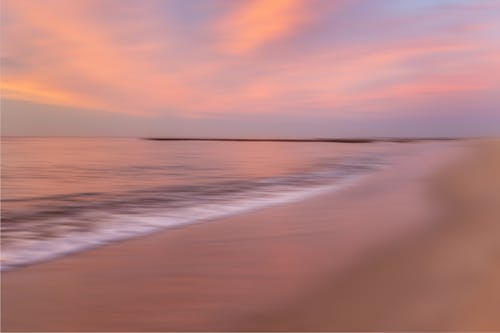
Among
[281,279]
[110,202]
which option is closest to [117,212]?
[110,202]

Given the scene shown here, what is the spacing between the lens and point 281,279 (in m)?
3.07

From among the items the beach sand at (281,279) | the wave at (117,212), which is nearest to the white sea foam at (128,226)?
the wave at (117,212)

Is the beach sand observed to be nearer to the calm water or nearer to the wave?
the wave

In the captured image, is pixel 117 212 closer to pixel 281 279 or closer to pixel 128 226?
pixel 128 226

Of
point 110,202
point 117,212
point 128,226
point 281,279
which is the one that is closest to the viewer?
point 281,279

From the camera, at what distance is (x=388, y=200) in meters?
6.44

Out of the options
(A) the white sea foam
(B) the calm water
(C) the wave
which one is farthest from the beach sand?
(B) the calm water

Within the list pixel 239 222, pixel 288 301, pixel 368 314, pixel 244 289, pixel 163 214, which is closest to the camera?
pixel 368 314

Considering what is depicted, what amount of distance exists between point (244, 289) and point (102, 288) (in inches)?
38.2

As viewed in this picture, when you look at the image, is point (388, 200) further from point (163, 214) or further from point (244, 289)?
point (244, 289)

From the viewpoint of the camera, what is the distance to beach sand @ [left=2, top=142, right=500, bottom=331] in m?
2.40

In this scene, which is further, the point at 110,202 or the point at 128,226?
the point at 110,202

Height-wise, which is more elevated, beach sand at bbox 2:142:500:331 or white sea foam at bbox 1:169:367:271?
white sea foam at bbox 1:169:367:271

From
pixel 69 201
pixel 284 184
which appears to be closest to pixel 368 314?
pixel 69 201
